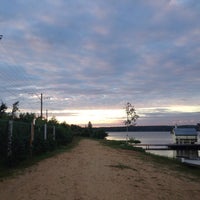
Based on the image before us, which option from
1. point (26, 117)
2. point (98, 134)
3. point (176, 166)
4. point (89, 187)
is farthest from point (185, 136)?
point (89, 187)

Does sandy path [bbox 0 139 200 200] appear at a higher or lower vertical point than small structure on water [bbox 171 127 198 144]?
lower

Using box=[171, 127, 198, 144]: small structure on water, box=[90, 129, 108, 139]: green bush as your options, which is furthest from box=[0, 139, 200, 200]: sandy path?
box=[90, 129, 108, 139]: green bush

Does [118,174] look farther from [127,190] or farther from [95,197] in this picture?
[95,197]

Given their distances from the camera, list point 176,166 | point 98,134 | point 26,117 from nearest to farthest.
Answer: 1. point 176,166
2. point 26,117
3. point 98,134

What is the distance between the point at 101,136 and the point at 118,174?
70295mm

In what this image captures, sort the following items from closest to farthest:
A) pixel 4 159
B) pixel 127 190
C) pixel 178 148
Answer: pixel 127 190 < pixel 4 159 < pixel 178 148

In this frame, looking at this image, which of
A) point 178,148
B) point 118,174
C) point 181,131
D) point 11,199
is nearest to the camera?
point 11,199

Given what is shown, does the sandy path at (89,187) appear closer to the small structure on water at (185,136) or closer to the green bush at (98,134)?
the small structure on water at (185,136)

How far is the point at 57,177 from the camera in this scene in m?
10.9

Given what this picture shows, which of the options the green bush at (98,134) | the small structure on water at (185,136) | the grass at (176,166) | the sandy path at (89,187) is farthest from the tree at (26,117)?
the green bush at (98,134)

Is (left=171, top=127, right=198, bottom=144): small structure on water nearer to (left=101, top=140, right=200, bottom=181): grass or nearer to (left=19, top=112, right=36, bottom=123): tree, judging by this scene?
(left=19, top=112, right=36, bottom=123): tree

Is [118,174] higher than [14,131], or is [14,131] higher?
[14,131]

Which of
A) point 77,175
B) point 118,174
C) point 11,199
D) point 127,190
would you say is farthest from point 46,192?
point 118,174

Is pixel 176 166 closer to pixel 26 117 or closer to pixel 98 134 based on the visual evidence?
pixel 26 117
